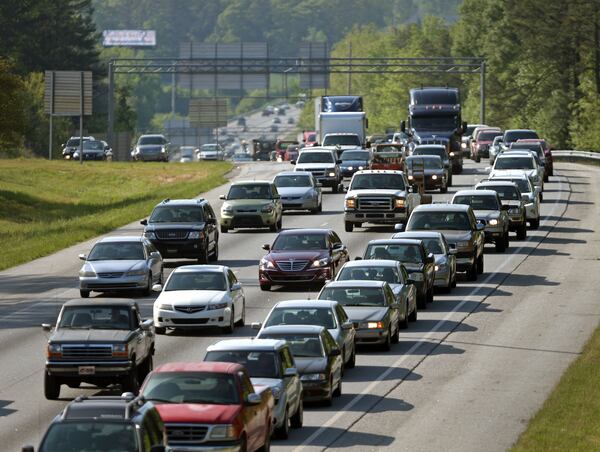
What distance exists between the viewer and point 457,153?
8850cm

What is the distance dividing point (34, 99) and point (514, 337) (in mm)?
113377

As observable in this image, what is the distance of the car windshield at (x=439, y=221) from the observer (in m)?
49.4

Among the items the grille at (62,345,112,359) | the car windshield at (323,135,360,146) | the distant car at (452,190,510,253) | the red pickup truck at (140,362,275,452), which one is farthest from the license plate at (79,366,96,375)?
the car windshield at (323,135,360,146)

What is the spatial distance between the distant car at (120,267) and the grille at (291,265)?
3192 millimetres

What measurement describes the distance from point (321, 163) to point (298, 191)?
33.3 ft

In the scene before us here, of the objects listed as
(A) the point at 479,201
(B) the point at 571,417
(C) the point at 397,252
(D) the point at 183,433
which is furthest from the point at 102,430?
(A) the point at 479,201

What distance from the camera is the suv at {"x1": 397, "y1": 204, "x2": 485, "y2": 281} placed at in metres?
48.7

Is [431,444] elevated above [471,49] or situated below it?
below

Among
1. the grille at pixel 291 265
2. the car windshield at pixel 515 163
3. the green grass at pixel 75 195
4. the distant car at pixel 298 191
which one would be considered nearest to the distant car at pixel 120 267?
the grille at pixel 291 265

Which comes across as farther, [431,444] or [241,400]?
[431,444]

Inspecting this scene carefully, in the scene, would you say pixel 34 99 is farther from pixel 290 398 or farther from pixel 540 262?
pixel 290 398

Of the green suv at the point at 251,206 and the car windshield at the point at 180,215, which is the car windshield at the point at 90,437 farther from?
the green suv at the point at 251,206

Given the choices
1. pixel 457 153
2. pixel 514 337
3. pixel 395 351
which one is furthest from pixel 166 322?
pixel 457 153

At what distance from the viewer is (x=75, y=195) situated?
94.4 metres
